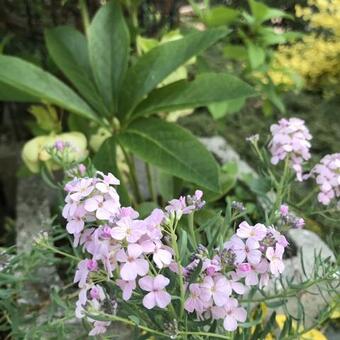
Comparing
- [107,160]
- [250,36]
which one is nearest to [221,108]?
[250,36]

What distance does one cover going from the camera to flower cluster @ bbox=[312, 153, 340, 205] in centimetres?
94

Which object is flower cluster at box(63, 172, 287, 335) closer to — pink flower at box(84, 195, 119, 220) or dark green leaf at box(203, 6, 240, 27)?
pink flower at box(84, 195, 119, 220)

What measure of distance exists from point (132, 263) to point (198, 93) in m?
0.67

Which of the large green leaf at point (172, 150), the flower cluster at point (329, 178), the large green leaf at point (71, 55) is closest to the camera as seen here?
the flower cluster at point (329, 178)

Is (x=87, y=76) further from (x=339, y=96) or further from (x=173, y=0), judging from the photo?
(x=339, y=96)

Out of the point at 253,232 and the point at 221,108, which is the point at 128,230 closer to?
the point at 253,232

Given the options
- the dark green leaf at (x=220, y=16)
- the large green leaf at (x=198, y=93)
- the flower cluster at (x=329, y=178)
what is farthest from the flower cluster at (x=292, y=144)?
the dark green leaf at (x=220, y=16)

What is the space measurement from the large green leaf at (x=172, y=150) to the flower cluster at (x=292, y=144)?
139 millimetres

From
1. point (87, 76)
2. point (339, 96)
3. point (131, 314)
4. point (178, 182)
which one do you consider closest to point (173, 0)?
point (87, 76)

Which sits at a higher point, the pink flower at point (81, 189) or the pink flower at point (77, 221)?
the pink flower at point (81, 189)

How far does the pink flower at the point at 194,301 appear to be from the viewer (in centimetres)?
68

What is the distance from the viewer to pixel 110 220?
2.15 feet

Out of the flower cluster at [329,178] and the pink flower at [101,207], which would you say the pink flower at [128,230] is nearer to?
the pink flower at [101,207]

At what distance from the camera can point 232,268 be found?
69 centimetres
